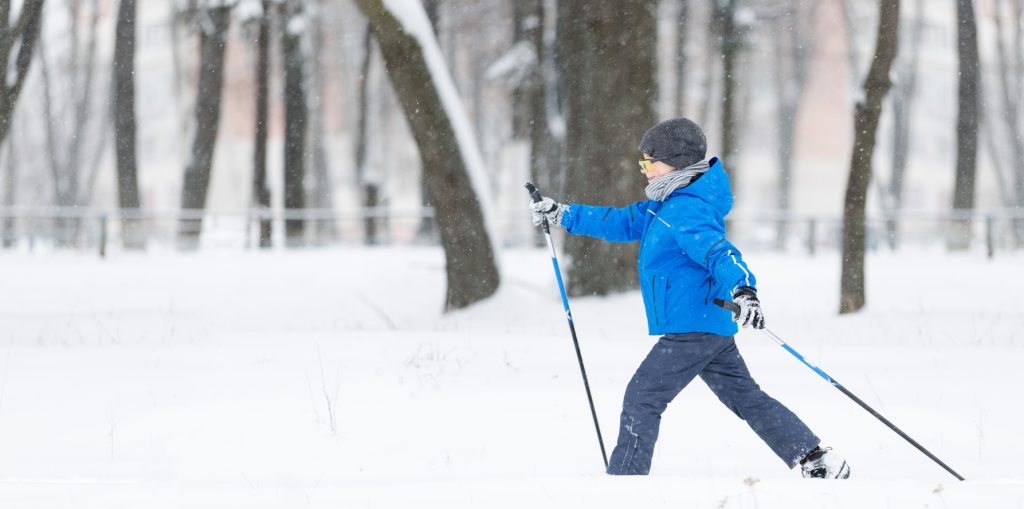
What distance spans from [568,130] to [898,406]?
19.2 ft

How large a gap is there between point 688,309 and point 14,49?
8.97 meters

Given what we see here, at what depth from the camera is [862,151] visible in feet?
35.2

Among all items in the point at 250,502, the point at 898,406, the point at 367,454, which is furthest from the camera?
the point at 898,406

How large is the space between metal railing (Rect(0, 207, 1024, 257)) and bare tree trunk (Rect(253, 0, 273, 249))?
8 cm

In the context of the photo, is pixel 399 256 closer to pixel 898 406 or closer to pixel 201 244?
pixel 201 244

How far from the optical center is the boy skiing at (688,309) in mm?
4301

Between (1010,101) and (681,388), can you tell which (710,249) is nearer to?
(681,388)

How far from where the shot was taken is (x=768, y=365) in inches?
298

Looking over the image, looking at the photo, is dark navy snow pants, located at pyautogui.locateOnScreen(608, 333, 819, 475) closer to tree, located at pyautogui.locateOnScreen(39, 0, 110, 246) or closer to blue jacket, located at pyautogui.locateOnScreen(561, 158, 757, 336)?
blue jacket, located at pyautogui.locateOnScreen(561, 158, 757, 336)

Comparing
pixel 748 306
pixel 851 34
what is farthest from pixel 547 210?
pixel 851 34

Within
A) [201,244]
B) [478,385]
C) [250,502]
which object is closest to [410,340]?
[478,385]

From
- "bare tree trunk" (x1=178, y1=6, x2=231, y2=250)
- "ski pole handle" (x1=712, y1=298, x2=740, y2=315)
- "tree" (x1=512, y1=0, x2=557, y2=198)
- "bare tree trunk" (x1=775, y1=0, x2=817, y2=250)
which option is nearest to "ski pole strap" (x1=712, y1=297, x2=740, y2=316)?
"ski pole handle" (x1=712, y1=298, x2=740, y2=315)

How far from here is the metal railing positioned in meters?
19.4

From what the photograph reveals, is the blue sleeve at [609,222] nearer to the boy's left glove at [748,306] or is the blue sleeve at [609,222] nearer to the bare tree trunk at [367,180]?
the boy's left glove at [748,306]
